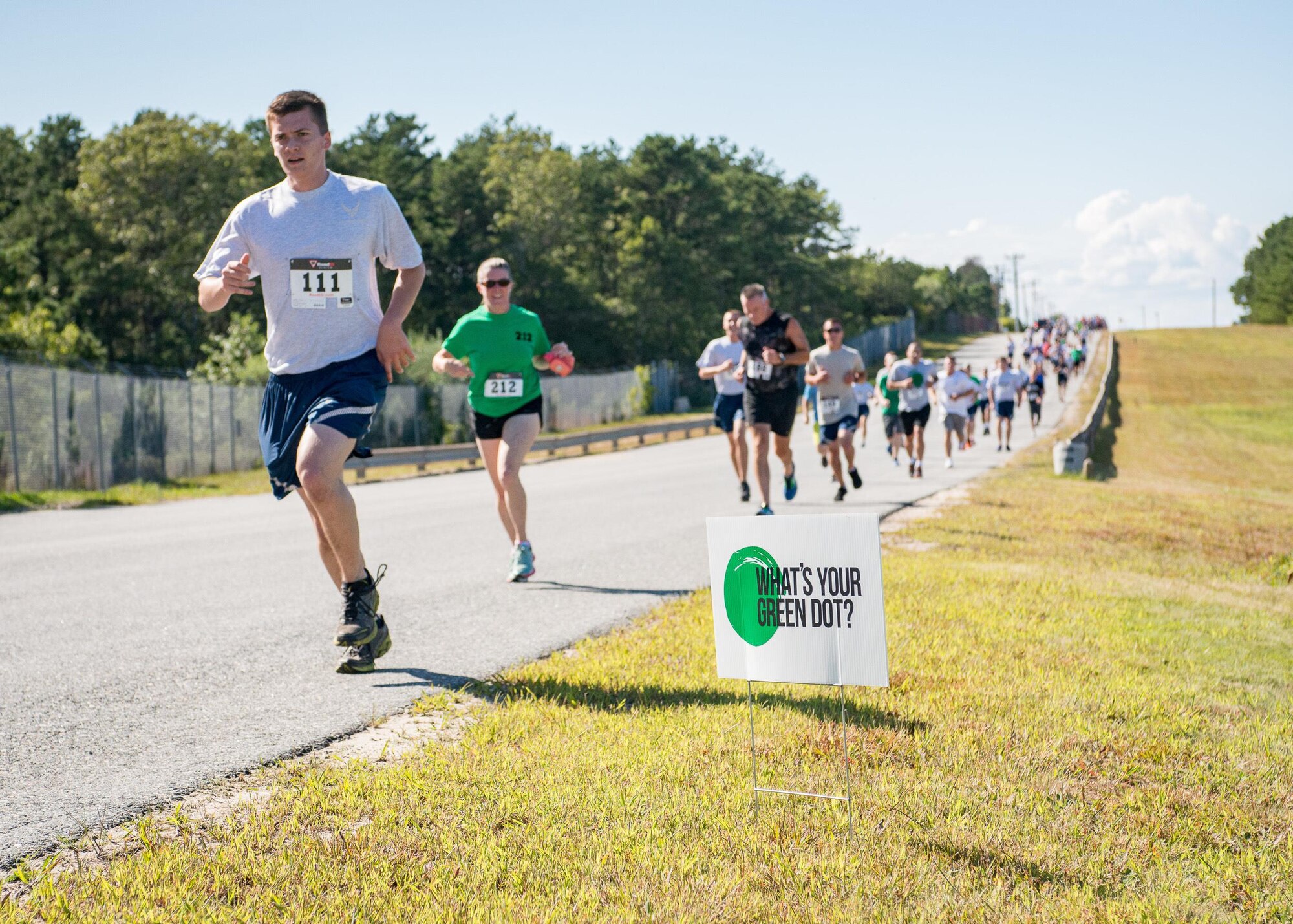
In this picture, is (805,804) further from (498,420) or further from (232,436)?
(232,436)

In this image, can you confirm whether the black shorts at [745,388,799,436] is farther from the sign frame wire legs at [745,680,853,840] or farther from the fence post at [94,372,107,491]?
the fence post at [94,372,107,491]

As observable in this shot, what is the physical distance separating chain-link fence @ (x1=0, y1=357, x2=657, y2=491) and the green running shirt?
1154 centimetres

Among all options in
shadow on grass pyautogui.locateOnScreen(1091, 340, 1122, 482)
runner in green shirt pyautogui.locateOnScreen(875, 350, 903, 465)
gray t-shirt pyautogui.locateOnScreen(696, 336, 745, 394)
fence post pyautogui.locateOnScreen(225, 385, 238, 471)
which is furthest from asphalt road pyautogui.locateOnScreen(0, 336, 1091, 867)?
fence post pyautogui.locateOnScreen(225, 385, 238, 471)

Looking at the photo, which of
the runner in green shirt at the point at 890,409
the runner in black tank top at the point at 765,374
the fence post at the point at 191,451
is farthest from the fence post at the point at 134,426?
the runner in black tank top at the point at 765,374

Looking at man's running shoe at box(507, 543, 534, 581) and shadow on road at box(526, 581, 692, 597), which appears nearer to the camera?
shadow on road at box(526, 581, 692, 597)

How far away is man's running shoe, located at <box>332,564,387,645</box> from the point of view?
518cm

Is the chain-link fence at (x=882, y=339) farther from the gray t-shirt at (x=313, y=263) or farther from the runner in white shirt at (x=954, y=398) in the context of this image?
the gray t-shirt at (x=313, y=263)

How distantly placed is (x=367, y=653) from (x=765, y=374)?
6542mm

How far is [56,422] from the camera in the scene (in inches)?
819

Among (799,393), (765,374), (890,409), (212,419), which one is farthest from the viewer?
(212,419)

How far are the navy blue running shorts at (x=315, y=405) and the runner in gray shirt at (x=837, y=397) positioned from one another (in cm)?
980

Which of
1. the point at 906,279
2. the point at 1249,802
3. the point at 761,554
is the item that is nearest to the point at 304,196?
the point at 761,554

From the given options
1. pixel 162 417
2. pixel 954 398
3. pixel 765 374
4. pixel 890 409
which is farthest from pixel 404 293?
pixel 162 417

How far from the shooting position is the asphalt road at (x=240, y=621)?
4.14 m
